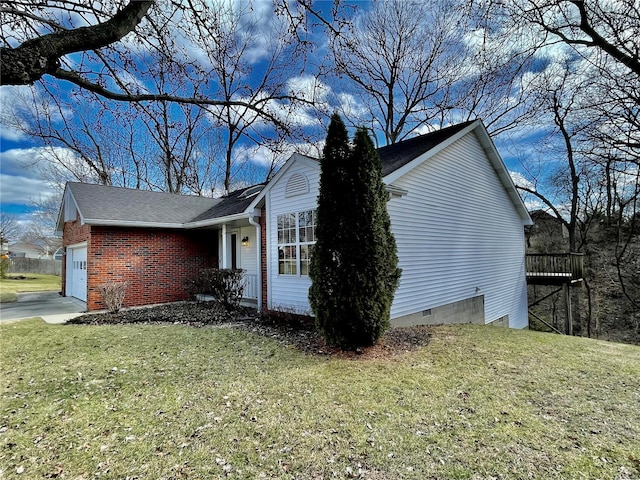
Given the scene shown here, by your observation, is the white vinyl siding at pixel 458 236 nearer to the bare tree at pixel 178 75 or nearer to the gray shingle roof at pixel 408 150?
the gray shingle roof at pixel 408 150

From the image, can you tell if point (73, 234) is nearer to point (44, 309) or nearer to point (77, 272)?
point (77, 272)

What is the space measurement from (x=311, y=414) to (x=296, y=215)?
586cm

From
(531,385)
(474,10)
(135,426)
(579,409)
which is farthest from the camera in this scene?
(474,10)

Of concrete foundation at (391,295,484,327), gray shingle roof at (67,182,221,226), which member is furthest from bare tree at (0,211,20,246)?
concrete foundation at (391,295,484,327)

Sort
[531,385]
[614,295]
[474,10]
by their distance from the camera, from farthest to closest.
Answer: [614,295] < [474,10] < [531,385]

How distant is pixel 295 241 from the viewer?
29.5 ft

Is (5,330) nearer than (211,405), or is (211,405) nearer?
(211,405)

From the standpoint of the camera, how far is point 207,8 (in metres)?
5.77

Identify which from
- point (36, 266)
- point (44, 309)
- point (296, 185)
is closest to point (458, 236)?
point (296, 185)

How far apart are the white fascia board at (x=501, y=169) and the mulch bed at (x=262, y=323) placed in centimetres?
752

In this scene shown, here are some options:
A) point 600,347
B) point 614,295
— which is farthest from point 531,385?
point 614,295

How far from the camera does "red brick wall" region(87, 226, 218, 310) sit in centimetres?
1116

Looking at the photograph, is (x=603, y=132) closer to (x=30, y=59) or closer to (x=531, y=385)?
(x=531, y=385)

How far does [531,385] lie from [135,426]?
5147mm
